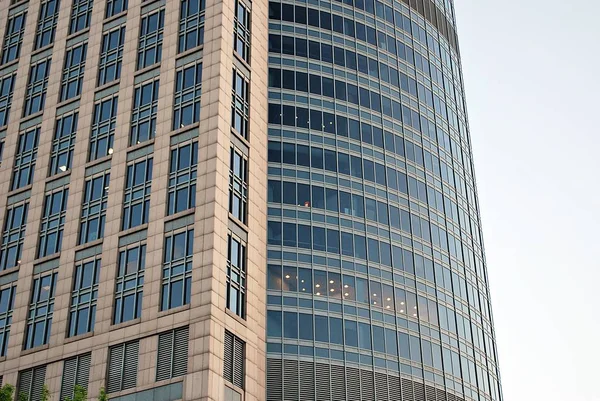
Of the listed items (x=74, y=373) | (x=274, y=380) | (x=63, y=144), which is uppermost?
(x=63, y=144)

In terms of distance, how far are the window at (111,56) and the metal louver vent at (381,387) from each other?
30844mm

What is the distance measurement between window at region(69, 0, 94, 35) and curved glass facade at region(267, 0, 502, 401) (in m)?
15.7

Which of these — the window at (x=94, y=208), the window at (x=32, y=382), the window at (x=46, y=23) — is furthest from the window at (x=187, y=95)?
the window at (x=32, y=382)

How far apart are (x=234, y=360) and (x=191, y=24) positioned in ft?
88.5

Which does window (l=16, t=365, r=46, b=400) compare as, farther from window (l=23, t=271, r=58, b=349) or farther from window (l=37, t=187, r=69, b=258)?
window (l=37, t=187, r=69, b=258)

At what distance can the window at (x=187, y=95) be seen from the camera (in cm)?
6762

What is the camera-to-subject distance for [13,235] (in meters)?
72.8

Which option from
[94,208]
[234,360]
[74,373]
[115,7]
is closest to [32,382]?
[74,373]

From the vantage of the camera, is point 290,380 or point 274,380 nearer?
point 274,380

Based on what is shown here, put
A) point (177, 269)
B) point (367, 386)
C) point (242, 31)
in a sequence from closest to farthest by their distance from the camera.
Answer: point (177, 269) < point (367, 386) < point (242, 31)

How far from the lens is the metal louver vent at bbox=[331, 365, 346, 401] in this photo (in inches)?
2645

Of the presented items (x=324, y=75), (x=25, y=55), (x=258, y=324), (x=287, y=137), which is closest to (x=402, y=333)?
(x=258, y=324)

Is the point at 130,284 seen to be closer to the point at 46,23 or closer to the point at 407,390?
the point at 407,390

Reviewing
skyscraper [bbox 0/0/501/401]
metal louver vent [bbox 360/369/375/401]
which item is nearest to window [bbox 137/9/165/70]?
skyscraper [bbox 0/0/501/401]
